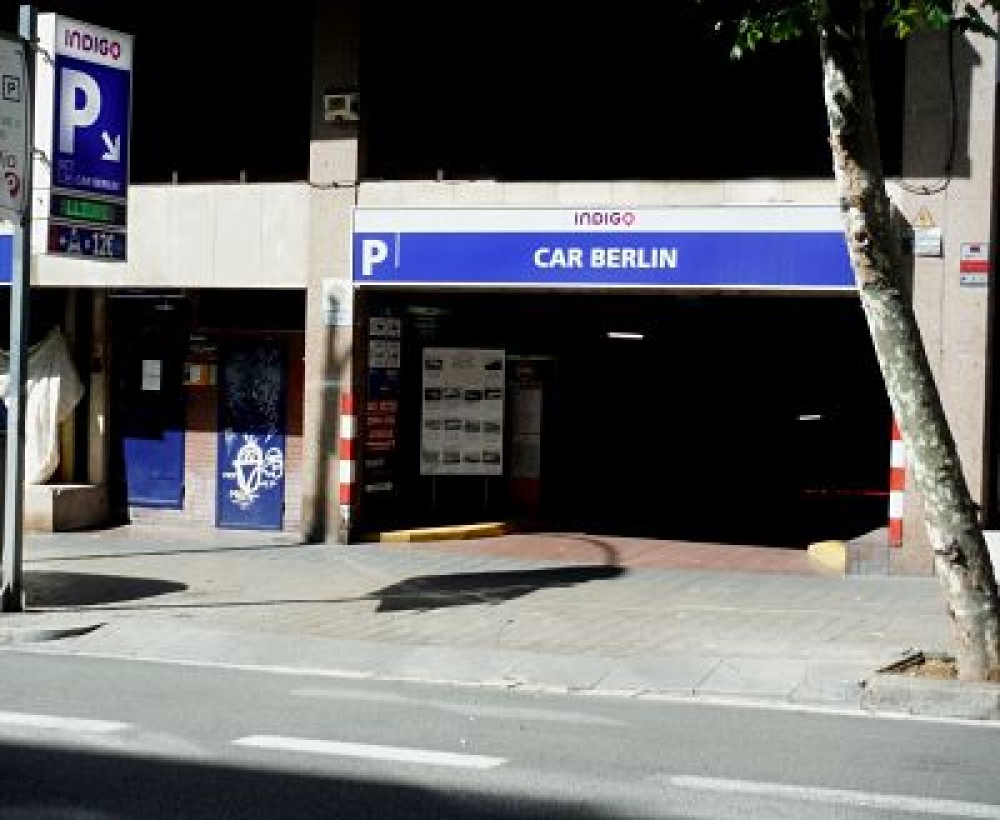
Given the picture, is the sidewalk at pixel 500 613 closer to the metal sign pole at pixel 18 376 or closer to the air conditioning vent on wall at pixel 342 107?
the metal sign pole at pixel 18 376

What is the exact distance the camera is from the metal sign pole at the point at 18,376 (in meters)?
12.5

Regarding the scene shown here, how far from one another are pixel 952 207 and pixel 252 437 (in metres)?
8.34

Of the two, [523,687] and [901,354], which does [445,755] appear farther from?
[901,354]

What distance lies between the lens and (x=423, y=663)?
35.8ft

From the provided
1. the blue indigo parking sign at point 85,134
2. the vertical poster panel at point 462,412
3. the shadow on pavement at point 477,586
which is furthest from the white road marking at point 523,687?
the vertical poster panel at point 462,412

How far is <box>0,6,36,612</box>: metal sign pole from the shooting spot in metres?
12.5

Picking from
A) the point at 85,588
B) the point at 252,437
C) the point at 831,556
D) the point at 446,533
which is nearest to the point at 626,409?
the point at 446,533

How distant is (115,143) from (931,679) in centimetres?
818

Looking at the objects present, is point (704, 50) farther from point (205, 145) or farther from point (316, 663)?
point (316, 663)

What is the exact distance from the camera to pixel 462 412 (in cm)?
1902

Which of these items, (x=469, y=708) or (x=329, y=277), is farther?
(x=329, y=277)

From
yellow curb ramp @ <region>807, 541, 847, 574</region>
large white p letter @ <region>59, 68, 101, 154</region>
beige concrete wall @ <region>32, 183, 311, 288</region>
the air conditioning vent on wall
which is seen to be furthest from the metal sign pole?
yellow curb ramp @ <region>807, 541, 847, 574</region>

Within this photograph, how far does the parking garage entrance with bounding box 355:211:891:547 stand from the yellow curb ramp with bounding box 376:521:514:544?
0.43m

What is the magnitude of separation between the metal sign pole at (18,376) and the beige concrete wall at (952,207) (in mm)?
7859
